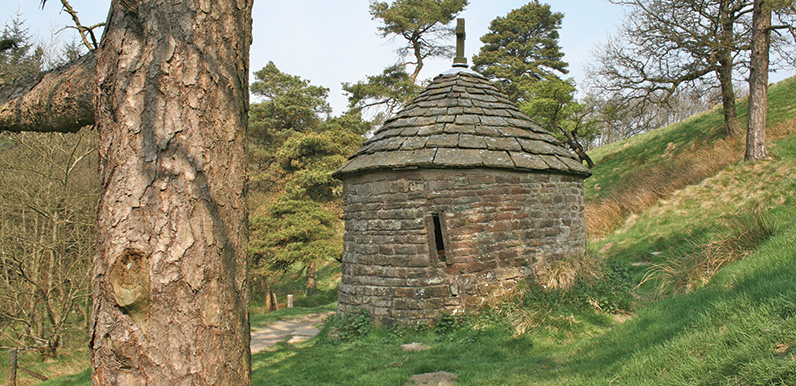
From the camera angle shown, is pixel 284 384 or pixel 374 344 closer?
pixel 284 384

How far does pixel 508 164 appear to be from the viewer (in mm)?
6715

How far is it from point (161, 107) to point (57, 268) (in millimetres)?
13365

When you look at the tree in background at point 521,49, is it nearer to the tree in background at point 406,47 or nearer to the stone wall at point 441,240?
the tree in background at point 406,47

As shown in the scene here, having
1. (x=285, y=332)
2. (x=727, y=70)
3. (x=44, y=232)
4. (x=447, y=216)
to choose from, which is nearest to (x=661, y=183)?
(x=727, y=70)

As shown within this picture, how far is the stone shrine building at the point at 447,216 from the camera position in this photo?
658 cm

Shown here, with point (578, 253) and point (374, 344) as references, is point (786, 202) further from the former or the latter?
point (374, 344)

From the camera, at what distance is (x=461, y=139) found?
23.0 feet

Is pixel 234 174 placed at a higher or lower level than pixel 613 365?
higher

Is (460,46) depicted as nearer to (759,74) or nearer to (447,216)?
(447,216)

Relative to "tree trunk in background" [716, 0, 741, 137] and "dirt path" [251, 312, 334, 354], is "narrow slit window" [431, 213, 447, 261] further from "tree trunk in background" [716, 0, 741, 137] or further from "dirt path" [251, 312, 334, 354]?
"tree trunk in background" [716, 0, 741, 137]

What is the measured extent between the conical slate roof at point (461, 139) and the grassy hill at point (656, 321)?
205 cm

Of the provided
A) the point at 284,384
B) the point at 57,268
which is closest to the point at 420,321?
the point at 284,384

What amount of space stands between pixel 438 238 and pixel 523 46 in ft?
80.2

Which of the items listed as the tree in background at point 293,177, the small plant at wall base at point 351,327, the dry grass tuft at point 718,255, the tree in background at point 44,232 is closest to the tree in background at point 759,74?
the dry grass tuft at point 718,255
